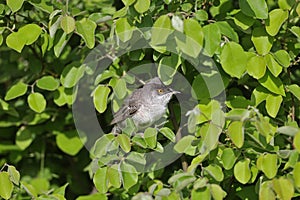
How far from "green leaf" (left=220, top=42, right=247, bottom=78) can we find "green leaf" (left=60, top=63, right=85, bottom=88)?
0.77 meters

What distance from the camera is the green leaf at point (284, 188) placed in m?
1.87

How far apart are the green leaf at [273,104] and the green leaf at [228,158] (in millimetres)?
337

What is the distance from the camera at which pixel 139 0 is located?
2.15m

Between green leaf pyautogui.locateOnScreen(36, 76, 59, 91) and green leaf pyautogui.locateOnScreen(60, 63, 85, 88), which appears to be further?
green leaf pyautogui.locateOnScreen(36, 76, 59, 91)

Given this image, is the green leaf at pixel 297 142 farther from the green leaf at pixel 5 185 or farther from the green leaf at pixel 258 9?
the green leaf at pixel 5 185

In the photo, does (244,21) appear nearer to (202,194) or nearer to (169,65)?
(169,65)

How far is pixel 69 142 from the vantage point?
329cm

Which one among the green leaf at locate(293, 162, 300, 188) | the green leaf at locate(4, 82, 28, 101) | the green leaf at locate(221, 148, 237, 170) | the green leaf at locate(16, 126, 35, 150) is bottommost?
the green leaf at locate(16, 126, 35, 150)

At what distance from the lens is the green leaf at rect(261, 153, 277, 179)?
76.4 inches

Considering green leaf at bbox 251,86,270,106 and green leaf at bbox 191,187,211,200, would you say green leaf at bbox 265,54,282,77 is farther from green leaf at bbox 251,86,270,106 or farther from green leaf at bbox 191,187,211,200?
green leaf at bbox 191,187,211,200

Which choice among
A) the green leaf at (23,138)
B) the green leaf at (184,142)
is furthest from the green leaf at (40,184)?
the green leaf at (184,142)

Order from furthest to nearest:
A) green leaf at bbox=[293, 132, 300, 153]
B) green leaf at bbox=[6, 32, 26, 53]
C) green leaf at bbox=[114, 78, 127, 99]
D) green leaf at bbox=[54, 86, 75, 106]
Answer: green leaf at bbox=[54, 86, 75, 106] → green leaf at bbox=[114, 78, 127, 99] → green leaf at bbox=[6, 32, 26, 53] → green leaf at bbox=[293, 132, 300, 153]

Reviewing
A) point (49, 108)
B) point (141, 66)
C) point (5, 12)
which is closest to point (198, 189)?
point (141, 66)

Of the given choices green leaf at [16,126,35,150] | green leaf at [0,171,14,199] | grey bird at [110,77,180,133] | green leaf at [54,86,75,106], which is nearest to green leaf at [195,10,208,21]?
grey bird at [110,77,180,133]
